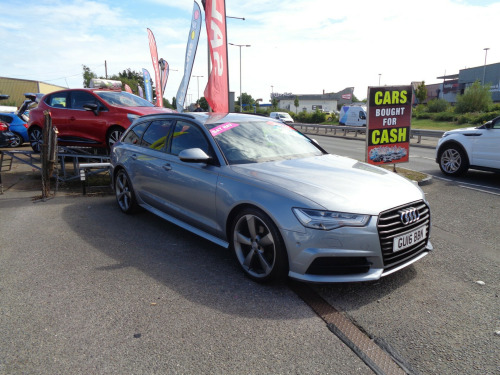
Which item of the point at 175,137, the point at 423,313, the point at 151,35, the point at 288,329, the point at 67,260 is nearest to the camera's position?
the point at 288,329

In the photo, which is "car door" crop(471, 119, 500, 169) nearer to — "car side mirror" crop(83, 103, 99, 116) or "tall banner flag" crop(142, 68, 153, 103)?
"car side mirror" crop(83, 103, 99, 116)

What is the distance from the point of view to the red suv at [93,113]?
26.6 ft

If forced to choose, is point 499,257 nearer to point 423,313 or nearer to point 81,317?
point 423,313

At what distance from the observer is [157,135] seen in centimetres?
520

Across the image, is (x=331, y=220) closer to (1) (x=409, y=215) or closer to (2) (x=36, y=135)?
(1) (x=409, y=215)

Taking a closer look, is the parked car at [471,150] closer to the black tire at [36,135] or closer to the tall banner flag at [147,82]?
the black tire at [36,135]

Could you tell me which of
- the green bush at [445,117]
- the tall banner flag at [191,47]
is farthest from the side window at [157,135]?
the green bush at [445,117]

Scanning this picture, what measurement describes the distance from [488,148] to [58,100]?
10.2 meters

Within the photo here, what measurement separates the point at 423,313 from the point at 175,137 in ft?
11.2

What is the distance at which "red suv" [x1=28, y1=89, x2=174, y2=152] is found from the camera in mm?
8117

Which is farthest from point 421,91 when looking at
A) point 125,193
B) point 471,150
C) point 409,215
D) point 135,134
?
point 409,215

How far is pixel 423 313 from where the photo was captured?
3.01 meters

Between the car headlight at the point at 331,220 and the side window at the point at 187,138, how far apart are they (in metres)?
1.62

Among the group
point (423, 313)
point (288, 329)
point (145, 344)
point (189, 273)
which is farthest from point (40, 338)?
point (423, 313)
